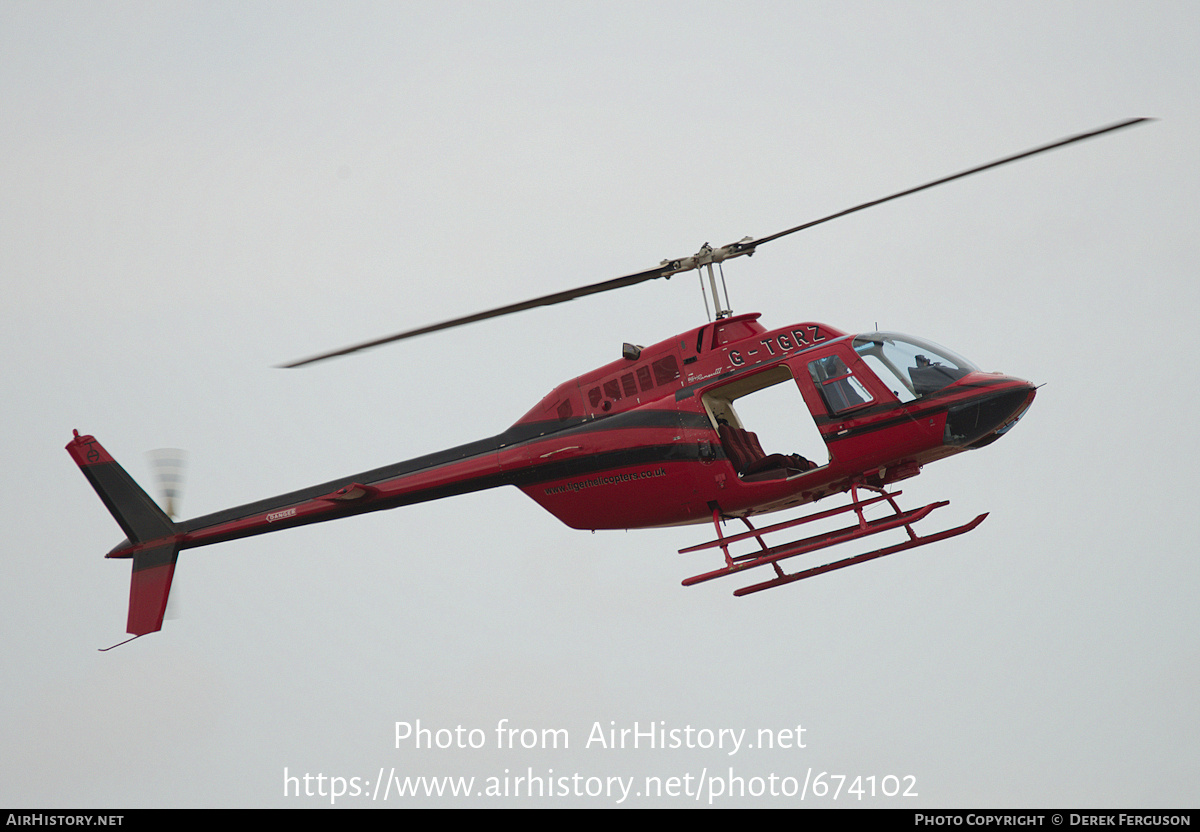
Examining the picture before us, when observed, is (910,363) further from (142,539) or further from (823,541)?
(142,539)

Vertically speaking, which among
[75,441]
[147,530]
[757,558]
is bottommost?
[757,558]

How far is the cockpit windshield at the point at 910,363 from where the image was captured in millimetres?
16281

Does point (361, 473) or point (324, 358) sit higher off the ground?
point (324, 358)

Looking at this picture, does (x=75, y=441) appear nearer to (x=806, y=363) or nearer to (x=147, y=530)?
(x=147, y=530)

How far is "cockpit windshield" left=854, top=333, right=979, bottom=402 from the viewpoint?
1628 centimetres

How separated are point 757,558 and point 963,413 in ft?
10.5

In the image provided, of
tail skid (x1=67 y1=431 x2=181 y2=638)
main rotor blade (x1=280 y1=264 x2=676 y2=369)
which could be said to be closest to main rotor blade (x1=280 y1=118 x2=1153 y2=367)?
main rotor blade (x1=280 y1=264 x2=676 y2=369)

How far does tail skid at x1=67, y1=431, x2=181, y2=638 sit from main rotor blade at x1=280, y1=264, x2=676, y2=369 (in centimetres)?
568

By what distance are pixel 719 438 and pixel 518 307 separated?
324cm

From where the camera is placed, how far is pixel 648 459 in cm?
1756

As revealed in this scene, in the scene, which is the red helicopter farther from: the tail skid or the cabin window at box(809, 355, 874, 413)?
the tail skid

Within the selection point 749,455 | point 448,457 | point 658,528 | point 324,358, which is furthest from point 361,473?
point 749,455

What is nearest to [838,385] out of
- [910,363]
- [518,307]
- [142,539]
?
[910,363]

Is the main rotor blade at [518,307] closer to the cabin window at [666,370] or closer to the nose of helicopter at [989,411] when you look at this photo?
the cabin window at [666,370]
